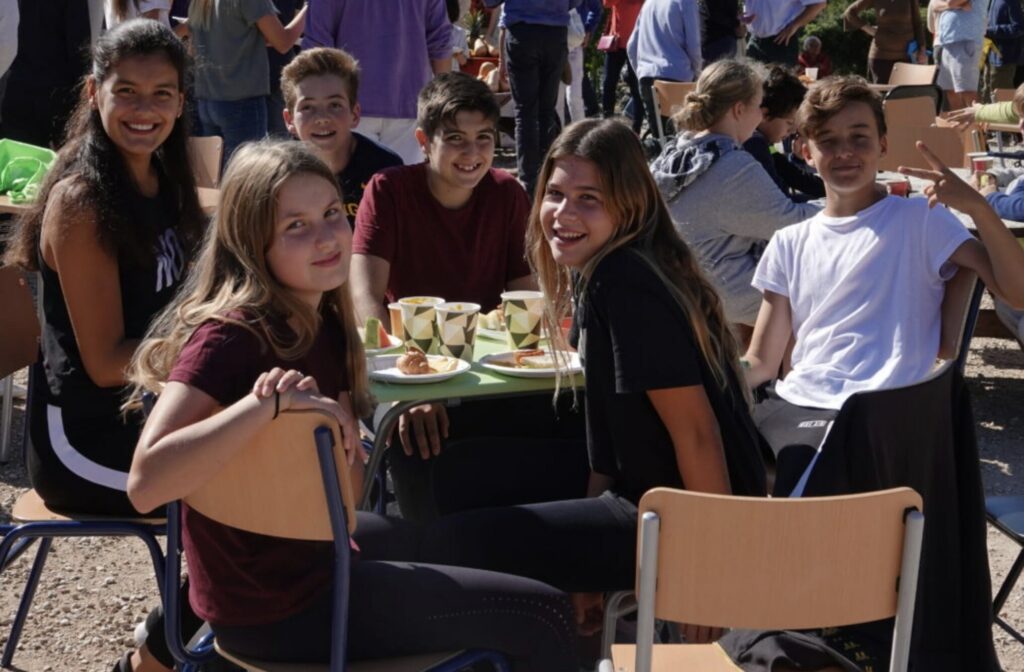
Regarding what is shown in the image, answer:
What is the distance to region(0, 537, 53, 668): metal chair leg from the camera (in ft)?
9.90

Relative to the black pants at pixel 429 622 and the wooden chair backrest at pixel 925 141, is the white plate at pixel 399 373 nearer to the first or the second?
the black pants at pixel 429 622

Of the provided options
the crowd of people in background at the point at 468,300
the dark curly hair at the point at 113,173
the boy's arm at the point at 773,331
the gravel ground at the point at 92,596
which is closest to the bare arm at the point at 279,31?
the crowd of people in background at the point at 468,300

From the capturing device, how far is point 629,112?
1102 cm

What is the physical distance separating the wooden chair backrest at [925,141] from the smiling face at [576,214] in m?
3.59

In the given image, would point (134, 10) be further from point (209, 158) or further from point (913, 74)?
point (913, 74)

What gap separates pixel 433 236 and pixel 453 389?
0.96 m

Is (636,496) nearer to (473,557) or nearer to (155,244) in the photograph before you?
(473,557)

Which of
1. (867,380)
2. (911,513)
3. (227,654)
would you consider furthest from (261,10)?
(911,513)

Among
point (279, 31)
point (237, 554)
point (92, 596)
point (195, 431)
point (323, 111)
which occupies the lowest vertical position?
point (92, 596)

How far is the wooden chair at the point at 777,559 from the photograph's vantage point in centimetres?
172

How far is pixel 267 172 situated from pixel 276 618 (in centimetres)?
74

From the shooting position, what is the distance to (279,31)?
20.2 ft

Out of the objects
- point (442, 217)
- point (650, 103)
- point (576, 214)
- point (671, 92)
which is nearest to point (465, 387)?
point (576, 214)

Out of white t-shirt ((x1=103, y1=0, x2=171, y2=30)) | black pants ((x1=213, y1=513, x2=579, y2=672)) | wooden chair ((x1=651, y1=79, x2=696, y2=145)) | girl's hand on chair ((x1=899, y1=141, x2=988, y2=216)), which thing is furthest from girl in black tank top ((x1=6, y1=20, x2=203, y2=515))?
wooden chair ((x1=651, y1=79, x2=696, y2=145))
